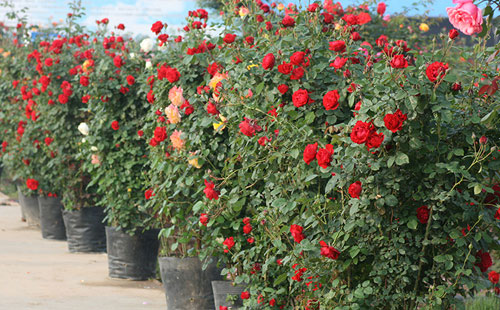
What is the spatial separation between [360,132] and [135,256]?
3703 mm

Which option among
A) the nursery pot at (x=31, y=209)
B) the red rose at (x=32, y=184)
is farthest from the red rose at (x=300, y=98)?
the nursery pot at (x=31, y=209)

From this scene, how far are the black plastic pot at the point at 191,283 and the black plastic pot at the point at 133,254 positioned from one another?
1.38 meters

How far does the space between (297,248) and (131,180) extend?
117 inches

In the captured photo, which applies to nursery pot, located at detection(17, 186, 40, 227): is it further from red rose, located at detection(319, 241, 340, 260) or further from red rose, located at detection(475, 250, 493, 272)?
red rose, located at detection(475, 250, 493, 272)

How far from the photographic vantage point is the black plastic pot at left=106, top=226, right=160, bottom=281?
229 inches

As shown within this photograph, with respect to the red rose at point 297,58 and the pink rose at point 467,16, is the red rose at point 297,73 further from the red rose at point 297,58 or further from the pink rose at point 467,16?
the pink rose at point 467,16

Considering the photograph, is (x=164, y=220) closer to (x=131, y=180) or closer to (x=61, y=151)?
(x=131, y=180)

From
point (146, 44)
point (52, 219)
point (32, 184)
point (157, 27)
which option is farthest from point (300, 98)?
point (52, 219)

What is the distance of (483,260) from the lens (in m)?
2.81

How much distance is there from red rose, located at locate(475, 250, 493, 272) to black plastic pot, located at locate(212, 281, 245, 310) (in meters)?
1.46

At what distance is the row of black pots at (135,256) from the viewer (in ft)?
14.5

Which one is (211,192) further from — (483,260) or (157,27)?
(157,27)

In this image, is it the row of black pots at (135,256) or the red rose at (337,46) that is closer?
the red rose at (337,46)

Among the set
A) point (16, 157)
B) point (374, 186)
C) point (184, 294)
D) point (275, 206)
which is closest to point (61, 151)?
point (16, 157)
